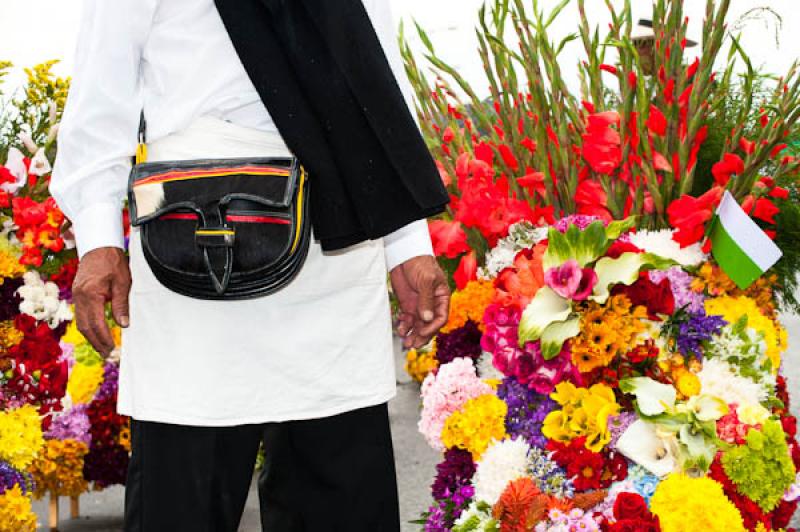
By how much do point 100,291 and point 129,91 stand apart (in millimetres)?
361

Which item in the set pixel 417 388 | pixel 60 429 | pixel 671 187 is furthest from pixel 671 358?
pixel 417 388

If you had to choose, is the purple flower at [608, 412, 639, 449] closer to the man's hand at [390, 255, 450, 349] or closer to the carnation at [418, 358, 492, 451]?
the carnation at [418, 358, 492, 451]

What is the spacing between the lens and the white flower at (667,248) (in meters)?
2.52

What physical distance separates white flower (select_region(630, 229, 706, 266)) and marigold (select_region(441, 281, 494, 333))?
423mm

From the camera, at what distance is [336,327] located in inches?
70.9

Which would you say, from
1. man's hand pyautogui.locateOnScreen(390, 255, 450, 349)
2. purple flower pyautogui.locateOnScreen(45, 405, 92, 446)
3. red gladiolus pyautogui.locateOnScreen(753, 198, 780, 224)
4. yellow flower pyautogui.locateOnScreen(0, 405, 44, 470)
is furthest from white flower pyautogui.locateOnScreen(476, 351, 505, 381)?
purple flower pyautogui.locateOnScreen(45, 405, 92, 446)

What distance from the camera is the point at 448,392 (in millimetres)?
2549

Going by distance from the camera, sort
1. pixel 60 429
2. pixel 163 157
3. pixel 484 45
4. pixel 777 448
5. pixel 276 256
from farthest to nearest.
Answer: pixel 60 429 → pixel 484 45 → pixel 777 448 → pixel 163 157 → pixel 276 256

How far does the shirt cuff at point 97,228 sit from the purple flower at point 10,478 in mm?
1668

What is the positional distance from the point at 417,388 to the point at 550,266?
169 inches

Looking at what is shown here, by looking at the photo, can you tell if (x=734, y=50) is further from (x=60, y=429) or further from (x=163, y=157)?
(x=60, y=429)

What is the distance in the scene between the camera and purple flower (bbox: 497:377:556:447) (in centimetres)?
237

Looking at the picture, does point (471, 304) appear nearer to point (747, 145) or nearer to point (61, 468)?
point (747, 145)

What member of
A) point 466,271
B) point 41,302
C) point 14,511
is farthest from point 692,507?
point 41,302
